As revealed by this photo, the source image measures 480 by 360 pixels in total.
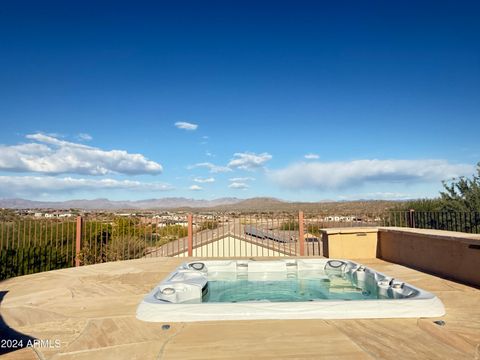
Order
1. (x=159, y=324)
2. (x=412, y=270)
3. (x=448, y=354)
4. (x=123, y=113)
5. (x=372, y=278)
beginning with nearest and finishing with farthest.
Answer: (x=448, y=354) < (x=159, y=324) < (x=372, y=278) < (x=412, y=270) < (x=123, y=113)

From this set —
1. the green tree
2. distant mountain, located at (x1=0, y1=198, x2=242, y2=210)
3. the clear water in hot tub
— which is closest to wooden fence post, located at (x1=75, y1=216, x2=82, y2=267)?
the clear water in hot tub

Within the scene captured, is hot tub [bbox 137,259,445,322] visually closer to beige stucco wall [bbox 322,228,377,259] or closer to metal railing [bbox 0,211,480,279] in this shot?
beige stucco wall [bbox 322,228,377,259]

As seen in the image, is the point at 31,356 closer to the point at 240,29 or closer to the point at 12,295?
the point at 12,295

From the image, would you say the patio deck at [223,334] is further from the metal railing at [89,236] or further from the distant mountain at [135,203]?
the distant mountain at [135,203]

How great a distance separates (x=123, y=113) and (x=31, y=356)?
53.4ft

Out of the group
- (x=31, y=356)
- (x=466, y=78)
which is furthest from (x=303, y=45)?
(x=31, y=356)

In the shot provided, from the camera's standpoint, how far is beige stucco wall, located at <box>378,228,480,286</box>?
16.1ft

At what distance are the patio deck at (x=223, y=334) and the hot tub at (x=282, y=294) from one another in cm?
11

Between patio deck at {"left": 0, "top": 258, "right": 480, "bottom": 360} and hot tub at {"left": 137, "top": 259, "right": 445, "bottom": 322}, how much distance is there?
0.11 meters

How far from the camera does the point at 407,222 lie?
8664mm

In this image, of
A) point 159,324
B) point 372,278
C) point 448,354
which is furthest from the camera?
point 372,278

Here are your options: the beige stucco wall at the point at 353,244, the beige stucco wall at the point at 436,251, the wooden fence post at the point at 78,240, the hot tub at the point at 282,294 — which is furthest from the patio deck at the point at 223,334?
the beige stucco wall at the point at 353,244

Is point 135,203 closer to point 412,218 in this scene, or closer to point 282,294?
point 412,218

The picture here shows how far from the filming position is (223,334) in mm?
2852
